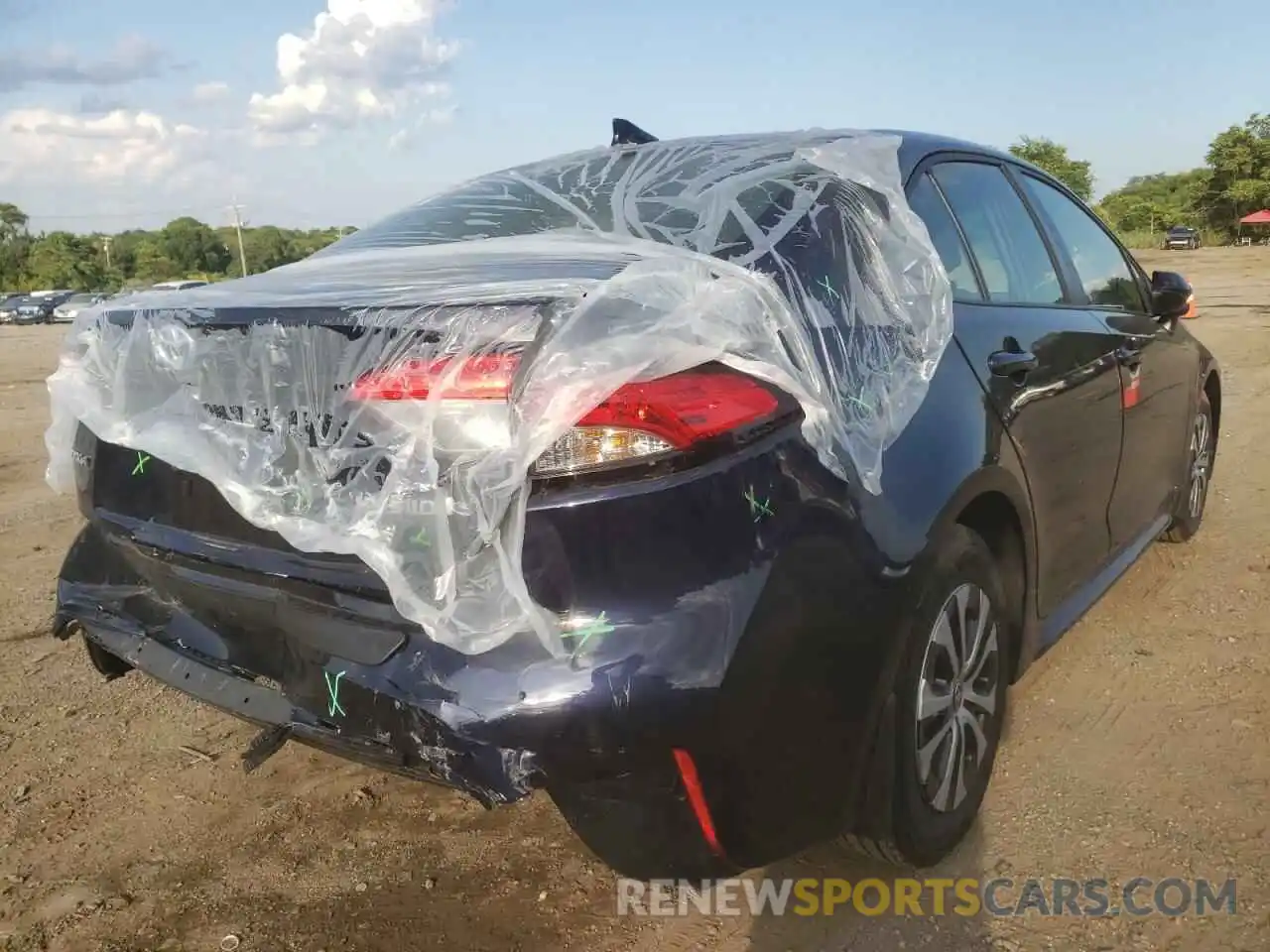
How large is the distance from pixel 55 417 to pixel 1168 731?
300 cm

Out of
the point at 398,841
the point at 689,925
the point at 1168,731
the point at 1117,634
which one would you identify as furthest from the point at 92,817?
the point at 1117,634

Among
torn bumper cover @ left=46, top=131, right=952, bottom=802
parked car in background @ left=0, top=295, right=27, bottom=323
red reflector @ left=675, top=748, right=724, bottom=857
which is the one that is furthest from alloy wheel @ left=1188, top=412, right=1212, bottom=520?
parked car in background @ left=0, top=295, right=27, bottom=323

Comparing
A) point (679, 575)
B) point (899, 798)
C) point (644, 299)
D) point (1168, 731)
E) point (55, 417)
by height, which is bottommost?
point (1168, 731)

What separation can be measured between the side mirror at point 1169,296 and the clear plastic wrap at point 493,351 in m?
1.73

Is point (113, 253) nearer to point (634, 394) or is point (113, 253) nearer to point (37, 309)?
point (37, 309)

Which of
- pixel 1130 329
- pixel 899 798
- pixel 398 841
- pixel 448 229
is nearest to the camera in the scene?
pixel 899 798

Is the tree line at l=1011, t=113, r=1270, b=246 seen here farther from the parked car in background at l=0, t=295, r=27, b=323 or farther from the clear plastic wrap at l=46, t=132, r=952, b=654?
the clear plastic wrap at l=46, t=132, r=952, b=654

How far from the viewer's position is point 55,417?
2479mm

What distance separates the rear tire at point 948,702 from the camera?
6.95 ft

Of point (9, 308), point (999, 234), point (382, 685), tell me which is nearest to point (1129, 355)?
A: point (999, 234)

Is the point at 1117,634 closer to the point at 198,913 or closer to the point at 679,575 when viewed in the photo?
the point at 679,575

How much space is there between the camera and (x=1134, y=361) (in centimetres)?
336

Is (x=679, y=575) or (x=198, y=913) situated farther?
(x=198, y=913)

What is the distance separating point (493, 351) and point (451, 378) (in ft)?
0.26
